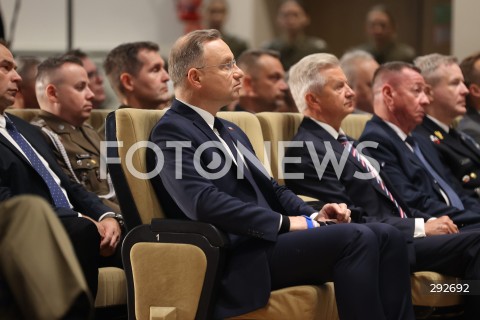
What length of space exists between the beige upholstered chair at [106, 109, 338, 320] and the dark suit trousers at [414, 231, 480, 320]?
24.8 inches

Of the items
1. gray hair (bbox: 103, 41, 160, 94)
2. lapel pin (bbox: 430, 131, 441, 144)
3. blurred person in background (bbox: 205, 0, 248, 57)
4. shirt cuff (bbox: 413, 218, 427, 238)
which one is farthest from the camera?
blurred person in background (bbox: 205, 0, 248, 57)

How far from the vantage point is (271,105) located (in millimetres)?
5188

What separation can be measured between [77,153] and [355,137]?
51.5 inches

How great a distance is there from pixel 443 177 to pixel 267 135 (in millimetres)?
919

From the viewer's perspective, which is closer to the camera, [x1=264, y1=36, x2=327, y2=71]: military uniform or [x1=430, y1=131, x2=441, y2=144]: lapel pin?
[x1=430, y1=131, x2=441, y2=144]: lapel pin

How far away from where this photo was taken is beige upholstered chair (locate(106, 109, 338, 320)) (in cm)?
285

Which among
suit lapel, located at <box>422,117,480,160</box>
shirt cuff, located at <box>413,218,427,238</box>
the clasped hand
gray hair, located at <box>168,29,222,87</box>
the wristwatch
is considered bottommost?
shirt cuff, located at <box>413,218,427,238</box>

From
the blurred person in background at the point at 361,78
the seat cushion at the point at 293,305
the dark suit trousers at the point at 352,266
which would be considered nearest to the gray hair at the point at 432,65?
the blurred person in background at the point at 361,78

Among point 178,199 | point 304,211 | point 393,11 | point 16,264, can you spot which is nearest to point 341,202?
point 304,211

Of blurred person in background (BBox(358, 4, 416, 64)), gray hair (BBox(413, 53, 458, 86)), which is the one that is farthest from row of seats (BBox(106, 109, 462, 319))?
blurred person in background (BBox(358, 4, 416, 64))

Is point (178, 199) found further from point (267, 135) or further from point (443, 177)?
point (443, 177)

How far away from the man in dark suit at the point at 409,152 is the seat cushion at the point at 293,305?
108 centimetres

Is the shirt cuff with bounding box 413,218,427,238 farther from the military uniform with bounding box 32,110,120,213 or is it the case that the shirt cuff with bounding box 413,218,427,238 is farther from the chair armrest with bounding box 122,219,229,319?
the military uniform with bounding box 32,110,120,213

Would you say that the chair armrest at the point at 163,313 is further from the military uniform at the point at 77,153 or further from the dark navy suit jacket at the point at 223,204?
the military uniform at the point at 77,153
